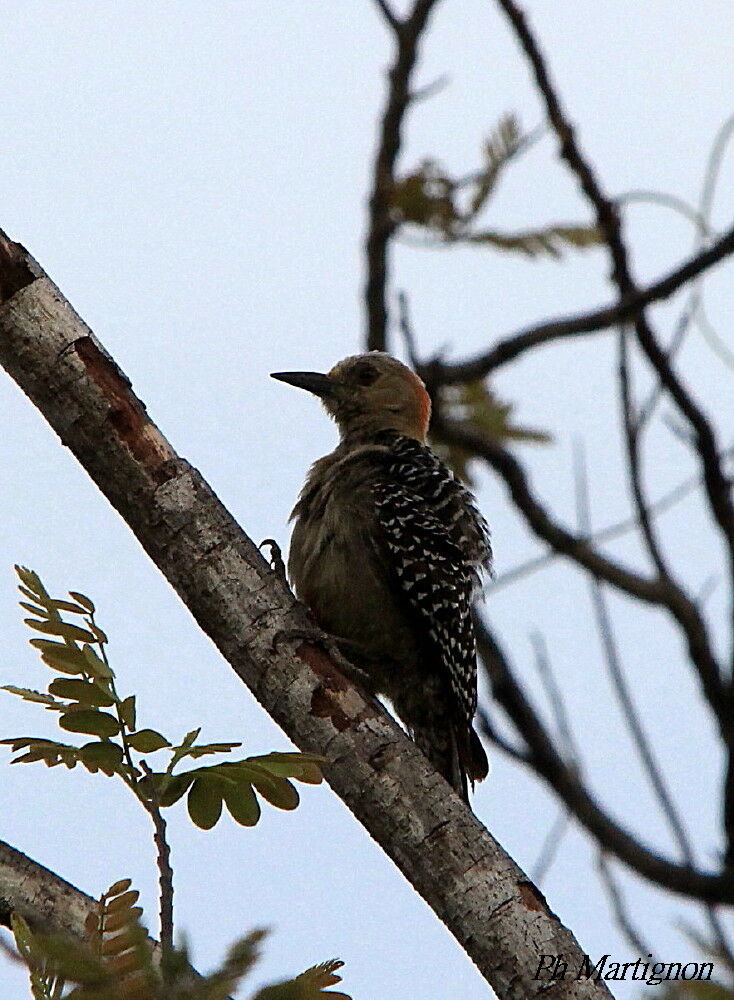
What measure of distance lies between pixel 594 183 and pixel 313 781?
16.9 feet

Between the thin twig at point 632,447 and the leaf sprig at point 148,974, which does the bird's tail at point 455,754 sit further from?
the leaf sprig at point 148,974

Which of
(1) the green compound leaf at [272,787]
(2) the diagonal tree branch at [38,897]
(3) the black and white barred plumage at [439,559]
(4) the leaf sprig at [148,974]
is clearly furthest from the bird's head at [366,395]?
(4) the leaf sprig at [148,974]

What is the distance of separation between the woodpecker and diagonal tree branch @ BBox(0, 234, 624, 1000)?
6.45ft

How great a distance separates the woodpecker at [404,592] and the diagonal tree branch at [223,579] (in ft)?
6.45

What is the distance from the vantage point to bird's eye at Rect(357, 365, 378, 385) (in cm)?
788

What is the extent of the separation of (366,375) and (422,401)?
1.22 feet

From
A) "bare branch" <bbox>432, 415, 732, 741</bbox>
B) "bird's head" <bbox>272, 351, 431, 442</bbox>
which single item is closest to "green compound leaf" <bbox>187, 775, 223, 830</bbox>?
"bird's head" <bbox>272, 351, 431, 442</bbox>

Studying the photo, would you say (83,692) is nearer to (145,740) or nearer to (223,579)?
(145,740)

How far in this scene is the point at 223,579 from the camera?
4.16 metres

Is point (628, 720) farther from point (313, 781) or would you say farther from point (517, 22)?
point (313, 781)

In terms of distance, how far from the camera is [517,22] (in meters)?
7.16

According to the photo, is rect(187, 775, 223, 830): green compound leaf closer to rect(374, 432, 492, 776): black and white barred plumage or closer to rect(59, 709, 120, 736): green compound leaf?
rect(59, 709, 120, 736): green compound leaf

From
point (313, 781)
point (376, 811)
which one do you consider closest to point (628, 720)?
point (376, 811)

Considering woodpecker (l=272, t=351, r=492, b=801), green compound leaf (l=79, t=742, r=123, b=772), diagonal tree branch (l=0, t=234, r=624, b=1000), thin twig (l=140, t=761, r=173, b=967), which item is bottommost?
thin twig (l=140, t=761, r=173, b=967)
